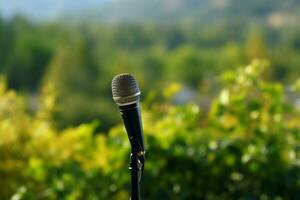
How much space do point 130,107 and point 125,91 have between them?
0.03 m


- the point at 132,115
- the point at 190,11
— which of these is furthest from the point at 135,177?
the point at 190,11

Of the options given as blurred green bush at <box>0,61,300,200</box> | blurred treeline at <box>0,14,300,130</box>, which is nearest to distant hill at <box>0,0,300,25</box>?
blurred treeline at <box>0,14,300,130</box>

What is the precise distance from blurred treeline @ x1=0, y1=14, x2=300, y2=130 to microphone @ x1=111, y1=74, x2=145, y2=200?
603 cm

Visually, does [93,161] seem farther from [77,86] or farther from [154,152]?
[77,86]

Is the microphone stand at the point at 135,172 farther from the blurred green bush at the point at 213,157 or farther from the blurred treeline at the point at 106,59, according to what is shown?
the blurred treeline at the point at 106,59

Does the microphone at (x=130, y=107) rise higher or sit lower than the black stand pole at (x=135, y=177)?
higher

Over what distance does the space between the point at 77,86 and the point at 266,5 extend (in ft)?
321

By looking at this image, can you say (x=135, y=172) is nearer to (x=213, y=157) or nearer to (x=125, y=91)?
(x=125, y=91)

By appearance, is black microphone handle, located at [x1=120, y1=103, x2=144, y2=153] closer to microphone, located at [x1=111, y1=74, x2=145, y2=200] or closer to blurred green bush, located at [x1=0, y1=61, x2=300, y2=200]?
microphone, located at [x1=111, y1=74, x2=145, y2=200]

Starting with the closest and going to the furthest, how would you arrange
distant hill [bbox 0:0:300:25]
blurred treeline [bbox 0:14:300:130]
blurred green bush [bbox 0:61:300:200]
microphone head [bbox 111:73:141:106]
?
microphone head [bbox 111:73:141:106], blurred green bush [bbox 0:61:300:200], blurred treeline [bbox 0:14:300:130], distant hill [bbox 0:0:300:25]

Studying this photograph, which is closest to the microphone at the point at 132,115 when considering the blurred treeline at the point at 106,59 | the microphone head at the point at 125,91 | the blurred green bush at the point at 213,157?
the microphone head at the point at 125,91

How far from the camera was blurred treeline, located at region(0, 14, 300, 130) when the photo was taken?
28.0 m

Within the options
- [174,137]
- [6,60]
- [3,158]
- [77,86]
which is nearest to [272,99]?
[174,137]

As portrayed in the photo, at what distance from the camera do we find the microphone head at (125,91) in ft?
3.92
